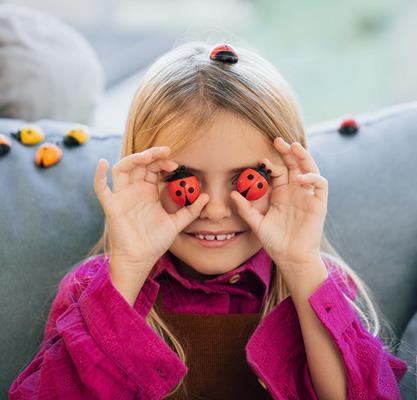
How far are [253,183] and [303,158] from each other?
0.09 meters

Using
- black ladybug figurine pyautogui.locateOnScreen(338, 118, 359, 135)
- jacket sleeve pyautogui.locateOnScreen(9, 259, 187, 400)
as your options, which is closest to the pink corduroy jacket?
jacket sleeve pyautogui.locateOnScreen(9, 259, 187, 400)

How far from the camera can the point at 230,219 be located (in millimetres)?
1039

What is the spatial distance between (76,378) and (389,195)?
700mm

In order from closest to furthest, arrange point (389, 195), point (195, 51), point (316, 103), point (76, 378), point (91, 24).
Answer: point (76, 378) < point (195, 51) < point (389, 195) < point (316, 103) < point (91, 24)

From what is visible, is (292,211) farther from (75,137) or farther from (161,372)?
(75,137)

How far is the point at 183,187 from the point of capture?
987mm

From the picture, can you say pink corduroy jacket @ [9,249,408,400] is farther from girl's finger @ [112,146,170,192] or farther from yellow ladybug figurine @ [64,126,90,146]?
yellow ladybug figurine @ [64,126,90,146]

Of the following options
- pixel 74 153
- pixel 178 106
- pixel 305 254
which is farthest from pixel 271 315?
pixel 74 153

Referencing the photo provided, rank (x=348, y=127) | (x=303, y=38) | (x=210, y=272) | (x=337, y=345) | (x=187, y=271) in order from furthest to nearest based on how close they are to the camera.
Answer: (x=303, y=38) → (x=348, y=127) → (x=187, y=271) → (x=210, y=272) → (x=337, y=345)

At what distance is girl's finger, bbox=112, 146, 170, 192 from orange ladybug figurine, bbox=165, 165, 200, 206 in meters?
0.05

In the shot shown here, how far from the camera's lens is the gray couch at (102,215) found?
3.77 ft

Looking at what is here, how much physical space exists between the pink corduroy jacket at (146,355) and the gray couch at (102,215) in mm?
134

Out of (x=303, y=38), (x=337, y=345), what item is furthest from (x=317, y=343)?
(x=303, y=38)

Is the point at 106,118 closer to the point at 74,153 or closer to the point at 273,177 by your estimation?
the point at 74,153
